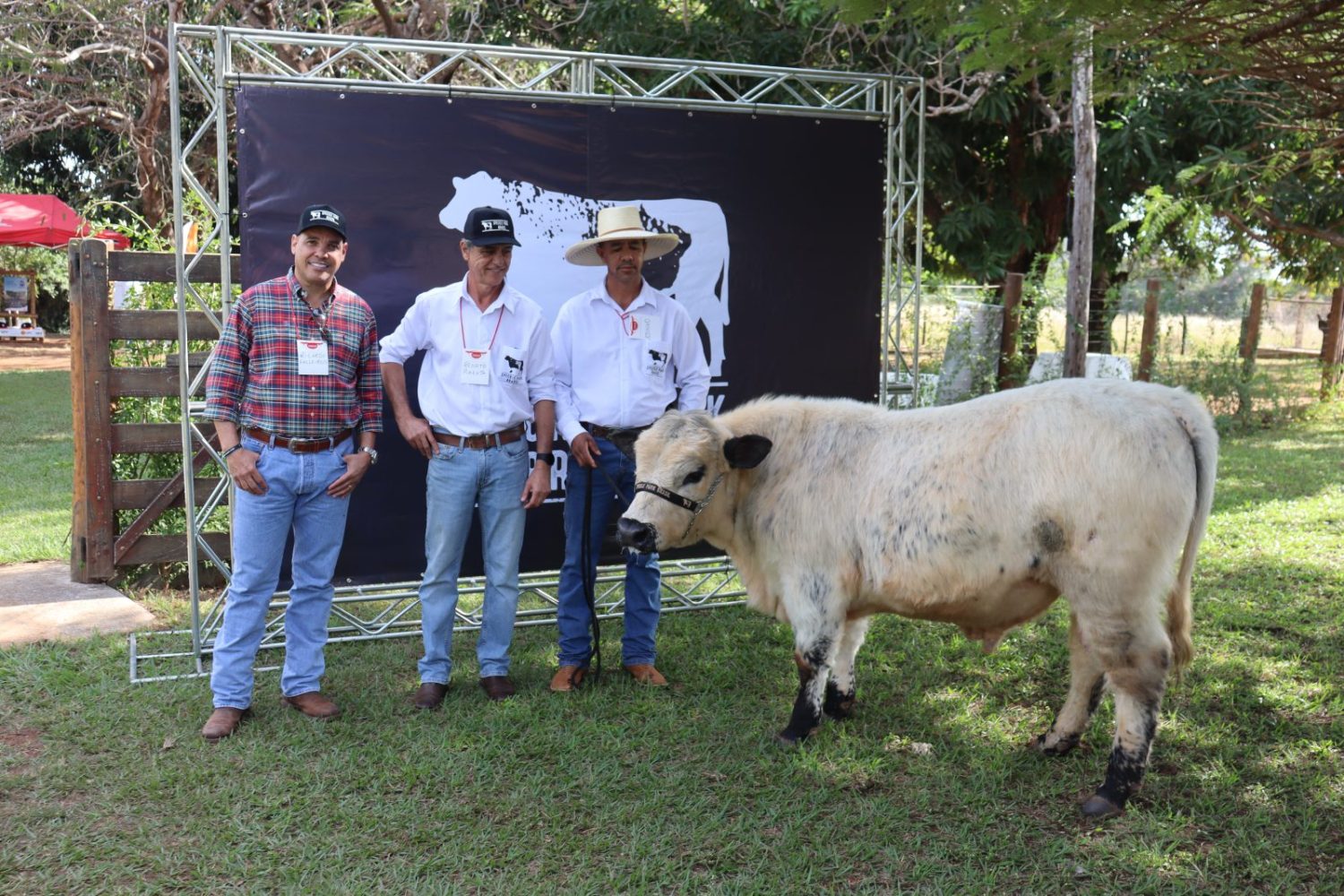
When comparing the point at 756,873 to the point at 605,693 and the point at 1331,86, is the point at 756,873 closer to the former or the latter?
the point at 605,693

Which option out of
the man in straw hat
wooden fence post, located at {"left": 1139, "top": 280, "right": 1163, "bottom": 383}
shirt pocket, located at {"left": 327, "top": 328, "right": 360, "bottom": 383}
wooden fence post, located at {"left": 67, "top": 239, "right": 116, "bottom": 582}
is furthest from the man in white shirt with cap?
wooden fence post, located at {"left": 1139, "top": 280, "right": 1163, "bottom": 383}

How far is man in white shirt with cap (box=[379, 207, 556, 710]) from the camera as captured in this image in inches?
205

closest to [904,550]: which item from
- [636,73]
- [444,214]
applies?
[444,214]

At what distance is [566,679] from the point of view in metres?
5.59

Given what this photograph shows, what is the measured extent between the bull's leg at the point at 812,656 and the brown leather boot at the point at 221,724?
2.47m

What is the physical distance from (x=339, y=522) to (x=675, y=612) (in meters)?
2.56

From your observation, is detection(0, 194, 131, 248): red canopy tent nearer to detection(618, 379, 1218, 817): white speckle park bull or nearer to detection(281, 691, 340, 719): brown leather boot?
detection(281, 691, 340, 719): brown leather boot

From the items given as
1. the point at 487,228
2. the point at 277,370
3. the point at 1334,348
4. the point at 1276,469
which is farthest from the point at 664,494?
the point at 1334,348

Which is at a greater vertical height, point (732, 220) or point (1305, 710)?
point (732, 220)

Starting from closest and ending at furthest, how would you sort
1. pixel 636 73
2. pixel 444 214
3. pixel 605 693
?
pixel 605 693
pixel 444 214
pixel 636 73

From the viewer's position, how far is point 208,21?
45.7 feet

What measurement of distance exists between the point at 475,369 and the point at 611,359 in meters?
0.68

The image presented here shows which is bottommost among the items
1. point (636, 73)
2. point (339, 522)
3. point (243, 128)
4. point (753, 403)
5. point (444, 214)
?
point (339, 522)

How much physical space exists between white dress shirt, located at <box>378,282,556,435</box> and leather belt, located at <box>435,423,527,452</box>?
0.03m
